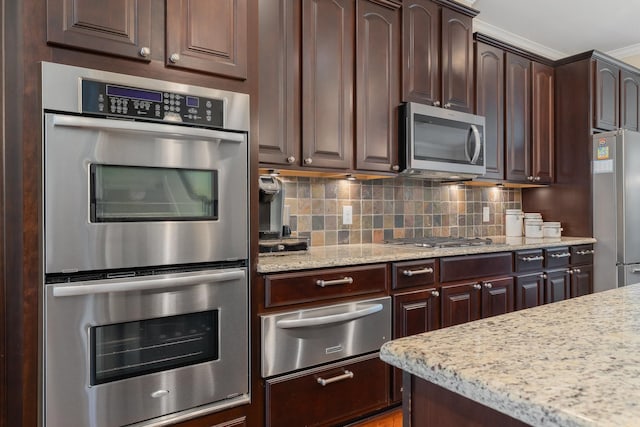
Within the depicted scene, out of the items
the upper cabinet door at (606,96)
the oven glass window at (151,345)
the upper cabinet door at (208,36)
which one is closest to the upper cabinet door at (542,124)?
the upper cabinet door at (606,96)

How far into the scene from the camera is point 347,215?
2854 mm

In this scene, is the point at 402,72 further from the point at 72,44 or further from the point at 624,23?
the point at 624,23

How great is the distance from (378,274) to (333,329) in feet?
1.26

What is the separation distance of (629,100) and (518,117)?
137 centimetres

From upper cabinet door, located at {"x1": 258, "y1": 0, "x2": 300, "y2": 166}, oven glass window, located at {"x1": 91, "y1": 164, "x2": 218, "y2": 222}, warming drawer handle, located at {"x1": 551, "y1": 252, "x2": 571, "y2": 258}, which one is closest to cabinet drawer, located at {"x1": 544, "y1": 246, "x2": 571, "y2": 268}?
warming drawer handle, located at {"x1": 551, "y1": 252, "x2": 571, "y2": 258}

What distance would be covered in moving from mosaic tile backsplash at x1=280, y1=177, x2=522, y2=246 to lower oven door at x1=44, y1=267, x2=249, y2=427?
988mm

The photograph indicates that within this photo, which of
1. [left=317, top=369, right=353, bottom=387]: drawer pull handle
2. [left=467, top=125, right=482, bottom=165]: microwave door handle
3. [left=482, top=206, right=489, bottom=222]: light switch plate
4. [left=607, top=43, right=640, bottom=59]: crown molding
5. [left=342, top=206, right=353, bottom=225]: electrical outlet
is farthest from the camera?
[left=607, top=43, right=640, bottom=59]: crown molding

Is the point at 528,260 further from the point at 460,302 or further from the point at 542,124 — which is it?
the point at 542,124

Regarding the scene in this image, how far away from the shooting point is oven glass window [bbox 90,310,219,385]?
4.84 ft

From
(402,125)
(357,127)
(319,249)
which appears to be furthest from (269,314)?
(402,125)

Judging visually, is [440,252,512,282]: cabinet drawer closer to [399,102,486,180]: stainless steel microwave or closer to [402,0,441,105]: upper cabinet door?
[399,102,486,180]: stainless steel microwave

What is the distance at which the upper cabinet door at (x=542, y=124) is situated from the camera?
3.68m

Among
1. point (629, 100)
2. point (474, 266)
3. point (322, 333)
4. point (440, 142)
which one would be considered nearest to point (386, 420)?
point (322, 333)

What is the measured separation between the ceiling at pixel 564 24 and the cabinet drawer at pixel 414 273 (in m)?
2.14
